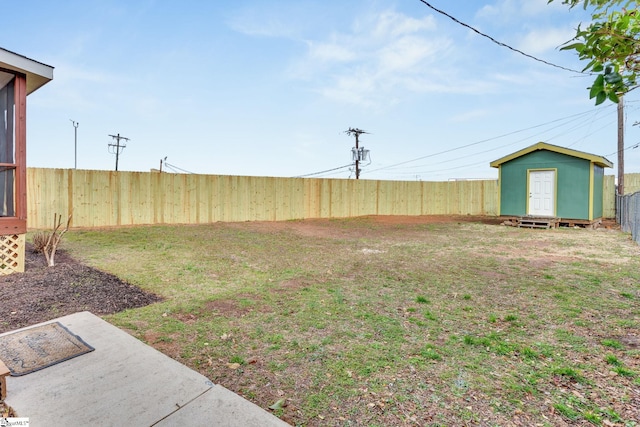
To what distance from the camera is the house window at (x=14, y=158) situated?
5008mm

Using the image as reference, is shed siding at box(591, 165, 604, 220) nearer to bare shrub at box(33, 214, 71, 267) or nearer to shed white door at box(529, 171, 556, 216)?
shed white door at box(529, 171, 556, 216)

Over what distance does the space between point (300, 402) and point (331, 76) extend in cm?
1238

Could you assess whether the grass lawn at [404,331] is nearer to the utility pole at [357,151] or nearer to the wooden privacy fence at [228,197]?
the wooden privacy fence at [228,197]

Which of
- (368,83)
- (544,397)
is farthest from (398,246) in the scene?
(368,83)

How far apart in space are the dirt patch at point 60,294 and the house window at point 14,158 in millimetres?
856

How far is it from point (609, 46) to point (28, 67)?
692 cm

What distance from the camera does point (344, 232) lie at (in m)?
10.9

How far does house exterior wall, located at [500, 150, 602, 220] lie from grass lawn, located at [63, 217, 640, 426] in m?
5.88

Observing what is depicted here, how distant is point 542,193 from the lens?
1253 cm

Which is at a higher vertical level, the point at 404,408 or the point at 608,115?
the point at 608,115

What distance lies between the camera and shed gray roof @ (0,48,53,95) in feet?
15.5

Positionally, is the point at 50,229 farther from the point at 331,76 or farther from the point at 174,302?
the point at 331,76

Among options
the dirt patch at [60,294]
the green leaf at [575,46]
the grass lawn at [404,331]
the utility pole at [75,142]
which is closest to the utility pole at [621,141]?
the grass lawn at [404,331]

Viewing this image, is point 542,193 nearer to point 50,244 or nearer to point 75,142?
point 50,244
